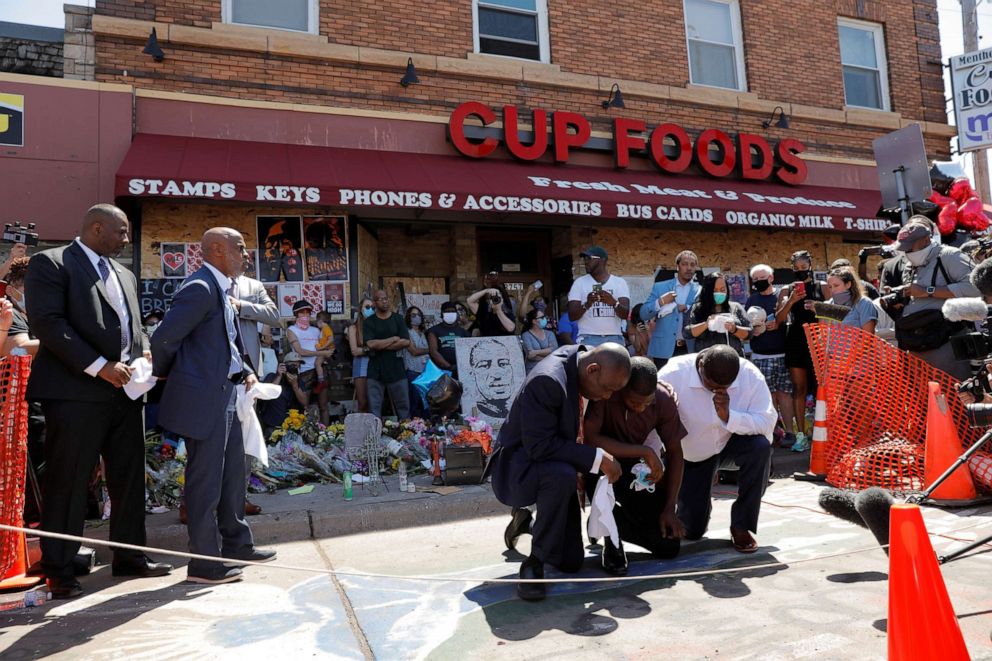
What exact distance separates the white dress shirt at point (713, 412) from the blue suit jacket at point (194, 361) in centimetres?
266

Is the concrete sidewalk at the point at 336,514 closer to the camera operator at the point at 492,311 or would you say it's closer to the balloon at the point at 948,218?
the camera operator at the point at 492,311

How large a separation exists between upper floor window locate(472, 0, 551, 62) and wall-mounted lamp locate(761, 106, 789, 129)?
4.00 meters

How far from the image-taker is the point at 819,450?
238 inches

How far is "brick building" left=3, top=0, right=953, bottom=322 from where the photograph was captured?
8.38 metres

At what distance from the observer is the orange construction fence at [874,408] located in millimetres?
5414

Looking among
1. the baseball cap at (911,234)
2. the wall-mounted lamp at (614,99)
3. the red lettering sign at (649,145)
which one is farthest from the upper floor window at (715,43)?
the baseball cap at (911,234)

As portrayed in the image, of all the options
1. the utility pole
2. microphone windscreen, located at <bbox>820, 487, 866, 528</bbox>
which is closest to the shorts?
microphone windscreen, located at <bbox>820, 487, 866, 528</bbox>

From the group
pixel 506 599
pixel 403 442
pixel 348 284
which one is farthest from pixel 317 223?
pixel 506 599

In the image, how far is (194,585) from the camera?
3797 mm

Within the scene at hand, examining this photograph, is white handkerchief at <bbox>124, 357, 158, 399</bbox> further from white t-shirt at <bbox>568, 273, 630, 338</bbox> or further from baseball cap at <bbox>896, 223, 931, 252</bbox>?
baseball cap at <bbox>896, 223, 931, 252</bbox>

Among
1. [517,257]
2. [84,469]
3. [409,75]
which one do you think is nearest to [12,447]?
[84,469]

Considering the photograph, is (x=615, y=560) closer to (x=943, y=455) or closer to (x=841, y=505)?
(x=841, y=505)

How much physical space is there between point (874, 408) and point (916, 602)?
12.5 feet

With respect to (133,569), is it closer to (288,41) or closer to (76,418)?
(76,418)
